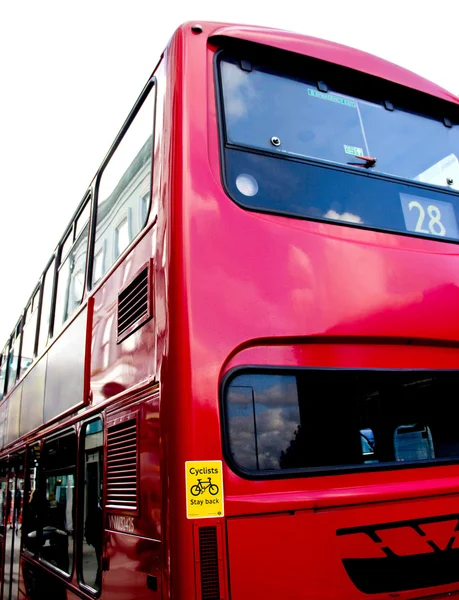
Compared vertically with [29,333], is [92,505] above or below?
below

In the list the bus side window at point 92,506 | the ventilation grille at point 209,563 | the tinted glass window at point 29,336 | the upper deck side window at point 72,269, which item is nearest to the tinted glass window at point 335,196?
the ventilation grille at point 209,563

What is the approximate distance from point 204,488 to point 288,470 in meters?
0.40

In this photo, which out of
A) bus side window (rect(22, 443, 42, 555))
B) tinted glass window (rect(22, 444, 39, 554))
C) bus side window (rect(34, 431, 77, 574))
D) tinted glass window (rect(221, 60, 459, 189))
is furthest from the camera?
bus side window (rect(22, 443, 42, 555))

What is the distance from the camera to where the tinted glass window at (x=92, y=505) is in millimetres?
3268

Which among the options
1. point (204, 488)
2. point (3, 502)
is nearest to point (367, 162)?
point (204, 488)

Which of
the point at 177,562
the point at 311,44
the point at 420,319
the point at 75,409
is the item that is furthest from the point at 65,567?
the point at 311,44

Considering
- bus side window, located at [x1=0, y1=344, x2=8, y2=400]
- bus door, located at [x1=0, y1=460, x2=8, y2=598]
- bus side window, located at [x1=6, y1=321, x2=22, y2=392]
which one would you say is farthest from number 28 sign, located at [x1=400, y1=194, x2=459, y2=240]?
bus side window, located at [x1=0, y1=344, x2=8, y2=400]

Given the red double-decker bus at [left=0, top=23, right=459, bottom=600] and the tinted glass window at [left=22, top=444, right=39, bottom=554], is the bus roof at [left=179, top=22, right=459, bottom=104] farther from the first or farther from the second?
the tinted glass window at [left=22, top=444, right=39, bottom=554]

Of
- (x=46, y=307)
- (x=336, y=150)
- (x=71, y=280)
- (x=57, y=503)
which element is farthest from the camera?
(x=46, y=307)

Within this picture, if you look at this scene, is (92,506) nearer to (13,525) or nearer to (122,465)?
(122,465)

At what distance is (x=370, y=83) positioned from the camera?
→ 3.49 metres

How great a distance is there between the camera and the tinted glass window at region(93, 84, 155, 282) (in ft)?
10.6

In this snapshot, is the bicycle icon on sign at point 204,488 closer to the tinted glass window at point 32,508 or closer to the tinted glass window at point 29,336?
the tinted glass window at point 32,508

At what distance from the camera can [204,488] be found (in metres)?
2.16
